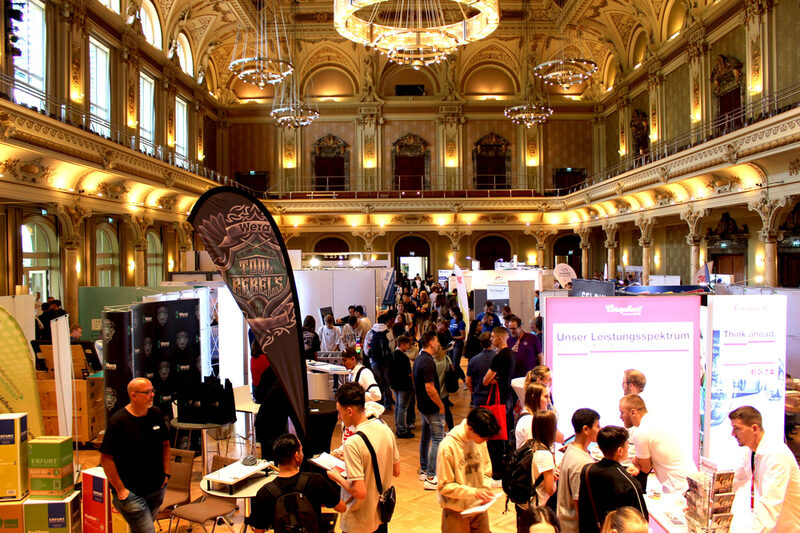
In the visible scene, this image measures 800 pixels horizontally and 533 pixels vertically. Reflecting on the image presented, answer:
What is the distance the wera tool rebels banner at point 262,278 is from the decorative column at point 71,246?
11337 millimetres

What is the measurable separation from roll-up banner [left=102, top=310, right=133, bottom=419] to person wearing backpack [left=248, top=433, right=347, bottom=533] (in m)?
3.99

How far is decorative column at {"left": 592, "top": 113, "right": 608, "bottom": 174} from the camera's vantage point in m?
27.1

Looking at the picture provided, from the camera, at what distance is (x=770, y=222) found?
502 inches

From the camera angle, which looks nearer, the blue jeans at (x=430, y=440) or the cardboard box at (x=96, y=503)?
the cardboard box at (x=96, y=503)

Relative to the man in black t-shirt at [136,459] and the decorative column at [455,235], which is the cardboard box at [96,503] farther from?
the decorative column at [455,235]

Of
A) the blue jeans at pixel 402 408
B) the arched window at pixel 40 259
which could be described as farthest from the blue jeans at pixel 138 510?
the arched window at pixel 40 259

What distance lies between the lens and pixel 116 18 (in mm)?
15680

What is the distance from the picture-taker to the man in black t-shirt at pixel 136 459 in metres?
3.56

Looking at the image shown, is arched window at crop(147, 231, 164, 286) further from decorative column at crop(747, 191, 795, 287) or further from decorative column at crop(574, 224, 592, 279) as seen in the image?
decorative column at crop(747, 191, 795, 287)

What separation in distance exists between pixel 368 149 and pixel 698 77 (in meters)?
14.4

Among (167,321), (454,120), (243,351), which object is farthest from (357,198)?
(167,321)

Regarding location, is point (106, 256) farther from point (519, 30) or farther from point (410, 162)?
point (519, 30)

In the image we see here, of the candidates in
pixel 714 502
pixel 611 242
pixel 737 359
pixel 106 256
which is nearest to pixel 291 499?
pixel 714 502

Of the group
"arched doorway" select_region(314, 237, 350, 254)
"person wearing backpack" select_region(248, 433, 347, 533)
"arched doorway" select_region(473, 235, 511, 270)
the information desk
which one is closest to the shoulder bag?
"person wearing backpack" select_region(248, 433, 347, 533)
